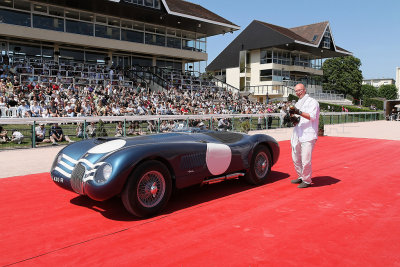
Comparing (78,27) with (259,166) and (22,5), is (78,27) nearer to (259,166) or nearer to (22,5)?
(22,5)

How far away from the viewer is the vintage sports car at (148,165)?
421 centimetres

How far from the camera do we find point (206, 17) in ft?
109

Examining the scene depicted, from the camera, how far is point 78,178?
439 centimetres

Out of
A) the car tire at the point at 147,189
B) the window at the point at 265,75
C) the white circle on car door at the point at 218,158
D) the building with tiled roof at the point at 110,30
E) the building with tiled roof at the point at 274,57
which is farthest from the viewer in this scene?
the window at the point at 265,75

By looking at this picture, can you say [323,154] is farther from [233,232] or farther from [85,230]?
[85,230]

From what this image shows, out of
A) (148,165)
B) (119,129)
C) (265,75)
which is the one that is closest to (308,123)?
(148,165)

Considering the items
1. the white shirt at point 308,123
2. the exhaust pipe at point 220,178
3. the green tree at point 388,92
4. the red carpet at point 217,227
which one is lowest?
the red carpet at point 217,227

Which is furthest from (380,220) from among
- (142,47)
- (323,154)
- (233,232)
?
(142,47)

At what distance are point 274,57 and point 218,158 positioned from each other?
149 feet

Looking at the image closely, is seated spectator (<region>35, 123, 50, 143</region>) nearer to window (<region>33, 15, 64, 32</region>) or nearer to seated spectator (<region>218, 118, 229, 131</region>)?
seated spectator (<region>218, 118, 229, 131</region>)

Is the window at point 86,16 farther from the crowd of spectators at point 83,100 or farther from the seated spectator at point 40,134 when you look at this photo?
the seated spectator at point 40,134

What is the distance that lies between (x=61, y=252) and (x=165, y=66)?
32.9 meters

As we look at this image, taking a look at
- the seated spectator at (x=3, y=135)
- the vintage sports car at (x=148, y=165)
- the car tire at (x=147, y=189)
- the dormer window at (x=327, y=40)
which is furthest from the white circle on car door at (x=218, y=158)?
the dormer window at (x=327, y=40)

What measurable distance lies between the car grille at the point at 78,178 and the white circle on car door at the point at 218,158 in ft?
6.00
